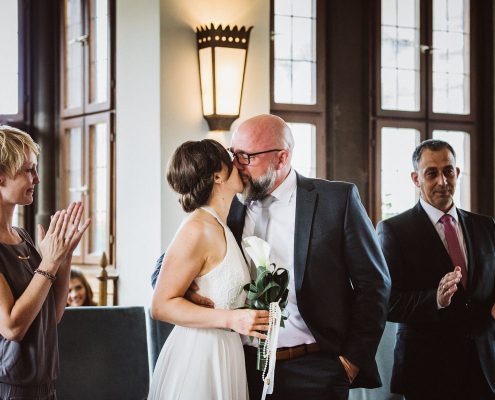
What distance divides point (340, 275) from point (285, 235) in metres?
0.24

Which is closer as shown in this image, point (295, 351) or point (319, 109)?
point (295, 351)

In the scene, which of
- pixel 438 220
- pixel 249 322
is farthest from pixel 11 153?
pixel 438 220

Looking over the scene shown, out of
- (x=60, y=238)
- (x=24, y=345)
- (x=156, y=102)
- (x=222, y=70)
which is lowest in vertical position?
(x=24, y=345)

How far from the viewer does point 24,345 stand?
7.46 feet

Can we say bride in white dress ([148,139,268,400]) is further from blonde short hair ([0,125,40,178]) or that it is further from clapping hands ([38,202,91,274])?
blonde short hair ([0,125,40,178])

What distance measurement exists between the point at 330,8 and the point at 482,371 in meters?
3.40

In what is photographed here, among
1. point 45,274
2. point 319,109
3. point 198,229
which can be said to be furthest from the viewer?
point 319,109

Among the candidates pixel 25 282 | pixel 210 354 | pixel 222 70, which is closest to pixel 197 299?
pixel 210 354

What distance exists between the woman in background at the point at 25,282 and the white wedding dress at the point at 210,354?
Answer: 38 cm

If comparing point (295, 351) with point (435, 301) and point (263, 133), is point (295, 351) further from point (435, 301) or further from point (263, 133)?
point (263, 133)

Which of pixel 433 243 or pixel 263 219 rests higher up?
pixel 263 219

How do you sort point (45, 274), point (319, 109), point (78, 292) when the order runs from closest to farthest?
point (45, 274) → point (78, 292) → point (319, 109)

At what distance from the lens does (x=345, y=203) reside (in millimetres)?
2811

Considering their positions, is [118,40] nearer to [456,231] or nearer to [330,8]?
[330,8]
